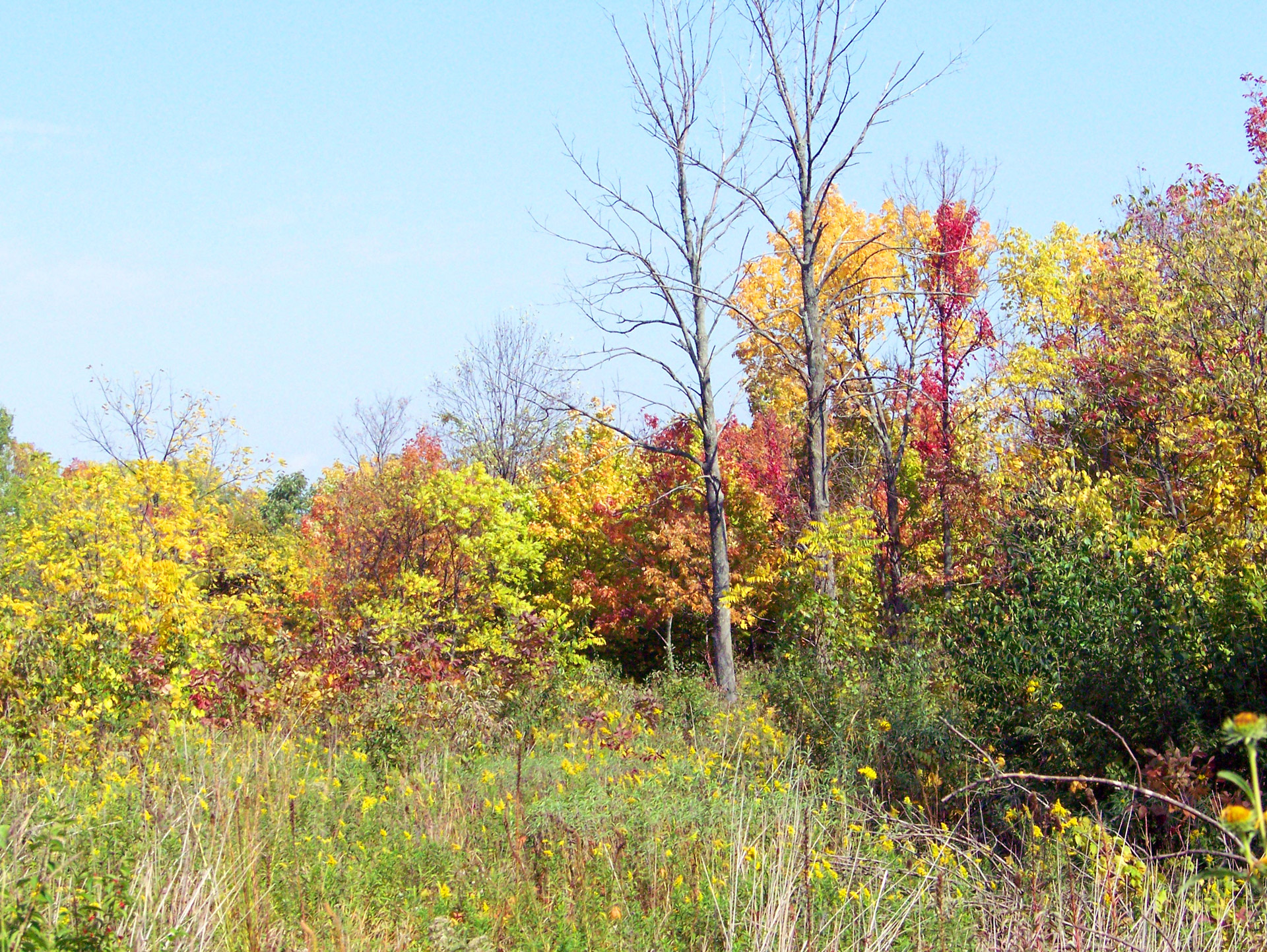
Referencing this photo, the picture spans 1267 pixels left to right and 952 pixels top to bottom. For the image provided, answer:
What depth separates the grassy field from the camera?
146 inches

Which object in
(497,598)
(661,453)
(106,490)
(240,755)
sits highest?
(661,453)

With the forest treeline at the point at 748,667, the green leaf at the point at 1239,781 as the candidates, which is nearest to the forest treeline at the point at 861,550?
the forest treeline at the point at 748,667

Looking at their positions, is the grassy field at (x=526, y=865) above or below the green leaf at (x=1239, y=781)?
below

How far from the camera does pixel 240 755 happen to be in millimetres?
6246

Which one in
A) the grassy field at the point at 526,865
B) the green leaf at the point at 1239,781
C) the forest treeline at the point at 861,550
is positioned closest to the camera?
the green leaf at the point at 1239,781

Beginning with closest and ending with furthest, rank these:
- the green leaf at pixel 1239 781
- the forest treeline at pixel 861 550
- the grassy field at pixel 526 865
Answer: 1. the green leaf at pixel 1239 781
2. the grassy field at pixel 526 865
3. the forest treeline at pixel 861 550

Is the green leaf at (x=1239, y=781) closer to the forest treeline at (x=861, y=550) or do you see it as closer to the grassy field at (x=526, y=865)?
the grassy field at (x=526, y=865)

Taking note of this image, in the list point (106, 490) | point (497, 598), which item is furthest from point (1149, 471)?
point (106, 490)

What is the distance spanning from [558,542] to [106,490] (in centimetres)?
850

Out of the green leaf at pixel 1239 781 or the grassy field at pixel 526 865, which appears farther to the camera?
the grassy field at pixel 526 865

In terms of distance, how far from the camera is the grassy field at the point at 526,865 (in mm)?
3719

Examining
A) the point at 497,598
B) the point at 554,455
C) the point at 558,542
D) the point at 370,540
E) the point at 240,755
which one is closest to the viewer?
the point at 240,755

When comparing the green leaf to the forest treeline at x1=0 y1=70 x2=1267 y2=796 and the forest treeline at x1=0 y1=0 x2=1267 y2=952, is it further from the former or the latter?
the forest treeline at x1=0 y1=70 x2=1267 y2=796

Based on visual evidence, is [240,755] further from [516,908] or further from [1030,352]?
[1030,352]
